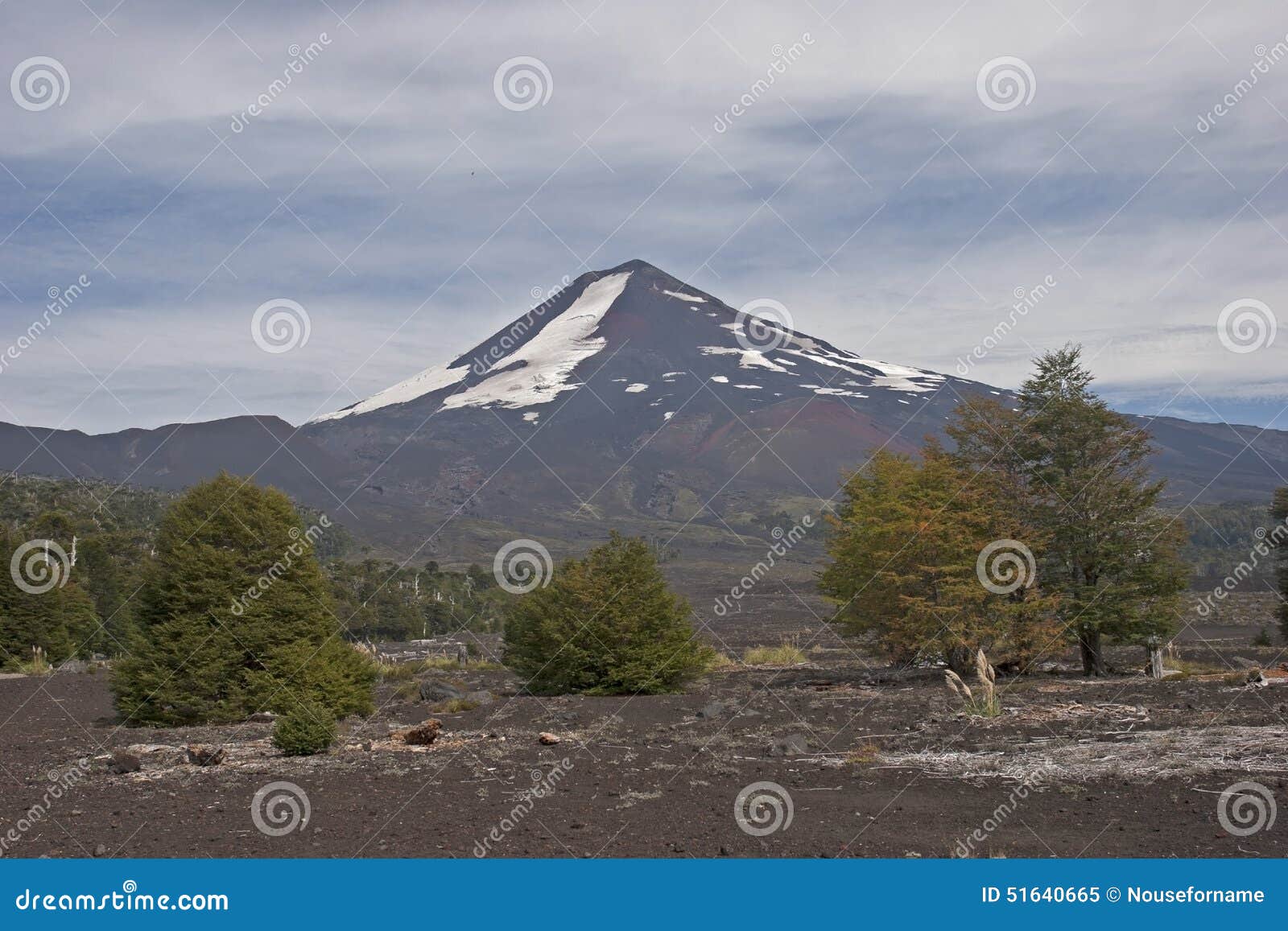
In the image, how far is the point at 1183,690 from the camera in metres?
17.7

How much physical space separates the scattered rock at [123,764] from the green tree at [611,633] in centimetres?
1043

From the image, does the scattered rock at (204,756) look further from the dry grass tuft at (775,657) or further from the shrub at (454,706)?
the dry grass tuft at (775,657)

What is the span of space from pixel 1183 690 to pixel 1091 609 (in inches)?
202

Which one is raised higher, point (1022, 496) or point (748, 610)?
point (1022, 496)

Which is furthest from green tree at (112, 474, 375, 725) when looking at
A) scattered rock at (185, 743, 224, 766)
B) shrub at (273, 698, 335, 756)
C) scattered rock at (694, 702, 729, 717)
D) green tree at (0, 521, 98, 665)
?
green tree at (0, 521, 98, 665)

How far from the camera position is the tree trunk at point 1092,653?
920 inches

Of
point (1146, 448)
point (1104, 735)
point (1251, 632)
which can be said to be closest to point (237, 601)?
point (1104, 735)

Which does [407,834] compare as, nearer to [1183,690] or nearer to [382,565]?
[1183,690]

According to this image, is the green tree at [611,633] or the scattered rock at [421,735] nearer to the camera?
the scattered rock at [421,735]

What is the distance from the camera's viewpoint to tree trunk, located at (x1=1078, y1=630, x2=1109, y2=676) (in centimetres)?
2336

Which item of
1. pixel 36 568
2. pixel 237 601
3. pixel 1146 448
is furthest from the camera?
pixel 36 568

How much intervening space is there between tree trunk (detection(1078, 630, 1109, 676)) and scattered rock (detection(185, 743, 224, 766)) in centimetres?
1776

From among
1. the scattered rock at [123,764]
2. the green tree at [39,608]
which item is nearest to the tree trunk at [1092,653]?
the scattered rock at [123,764]

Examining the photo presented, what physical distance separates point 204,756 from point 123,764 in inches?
38.9
